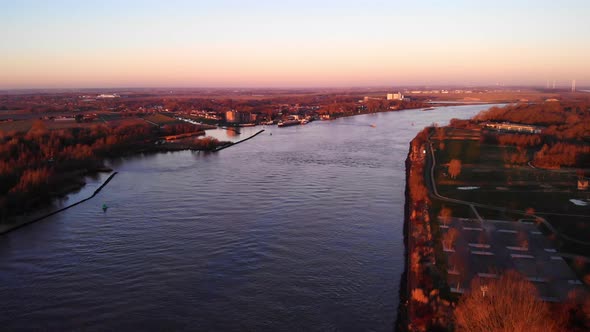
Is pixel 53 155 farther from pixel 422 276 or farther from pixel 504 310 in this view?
pixel 504 310

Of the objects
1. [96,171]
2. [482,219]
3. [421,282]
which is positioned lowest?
[96,171]

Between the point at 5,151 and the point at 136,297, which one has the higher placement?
the point at 5,151

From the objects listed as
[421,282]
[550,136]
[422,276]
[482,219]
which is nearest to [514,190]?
[482,219]

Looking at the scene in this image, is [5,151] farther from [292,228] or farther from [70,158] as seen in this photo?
[292,228]

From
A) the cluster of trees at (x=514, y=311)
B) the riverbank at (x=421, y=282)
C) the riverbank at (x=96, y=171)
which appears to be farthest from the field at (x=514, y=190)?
the riverbank at (x=96, y=171)

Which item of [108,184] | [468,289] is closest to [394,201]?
[468,289]

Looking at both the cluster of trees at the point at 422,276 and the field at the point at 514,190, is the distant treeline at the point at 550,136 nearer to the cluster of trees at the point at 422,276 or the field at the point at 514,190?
the field at the point at 514,190
